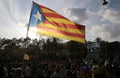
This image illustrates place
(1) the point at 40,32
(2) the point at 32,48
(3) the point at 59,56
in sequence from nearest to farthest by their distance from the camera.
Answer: (1) the point at 40,32
(3) the point at 59,56
(2) the point at 32,48

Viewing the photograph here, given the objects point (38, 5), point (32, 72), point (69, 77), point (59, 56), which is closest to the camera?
point (38, 5)

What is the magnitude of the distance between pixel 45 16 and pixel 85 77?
5.36 metres

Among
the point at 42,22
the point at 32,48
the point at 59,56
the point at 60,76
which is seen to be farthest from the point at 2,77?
the point at 32,48

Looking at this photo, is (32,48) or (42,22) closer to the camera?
(42,22)

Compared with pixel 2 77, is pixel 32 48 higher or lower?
higher

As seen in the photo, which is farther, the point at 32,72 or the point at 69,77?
the point at 32,72

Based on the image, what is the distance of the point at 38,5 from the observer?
10.8 meters

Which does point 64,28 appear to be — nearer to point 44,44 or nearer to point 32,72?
point 32,72

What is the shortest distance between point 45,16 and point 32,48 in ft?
274

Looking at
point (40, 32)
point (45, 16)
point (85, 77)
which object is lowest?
point (85, 77)

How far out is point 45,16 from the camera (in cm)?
1082

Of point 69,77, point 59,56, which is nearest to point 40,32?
point 69,77

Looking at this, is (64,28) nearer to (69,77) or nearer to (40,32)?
(40,32)

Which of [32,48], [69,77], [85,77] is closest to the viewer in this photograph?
[69,77]
